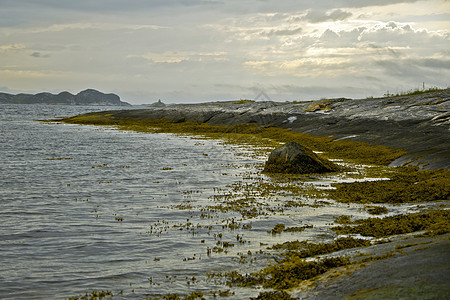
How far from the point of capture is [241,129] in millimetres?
64312

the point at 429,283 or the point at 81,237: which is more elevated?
the point at 429,283

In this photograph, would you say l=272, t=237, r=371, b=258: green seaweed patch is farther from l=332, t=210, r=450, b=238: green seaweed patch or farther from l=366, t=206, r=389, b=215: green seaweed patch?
l=366, t=206, r=389, b=215: green seaweed patch

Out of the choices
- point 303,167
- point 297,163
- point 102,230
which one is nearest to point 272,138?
point 297,163

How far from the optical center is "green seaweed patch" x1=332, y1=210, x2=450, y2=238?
433 inches

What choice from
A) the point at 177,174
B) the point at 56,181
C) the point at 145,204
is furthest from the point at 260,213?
the point at 56,181

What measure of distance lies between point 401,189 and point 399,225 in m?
6.40

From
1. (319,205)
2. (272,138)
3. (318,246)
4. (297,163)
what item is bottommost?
(318,246)

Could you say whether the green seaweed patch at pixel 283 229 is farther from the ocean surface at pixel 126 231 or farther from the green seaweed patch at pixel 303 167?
the green seaweed patch at pixel 303 167

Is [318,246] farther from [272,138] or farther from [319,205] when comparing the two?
[272,138]

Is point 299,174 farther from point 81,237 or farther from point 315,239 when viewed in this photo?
point 81,237

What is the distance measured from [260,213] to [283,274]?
590 centimetres

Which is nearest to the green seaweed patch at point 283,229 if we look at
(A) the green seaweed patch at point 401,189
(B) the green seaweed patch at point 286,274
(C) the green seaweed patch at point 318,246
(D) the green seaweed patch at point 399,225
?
(D) the green seaweed patch at point 399,225

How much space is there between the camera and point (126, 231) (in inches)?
493

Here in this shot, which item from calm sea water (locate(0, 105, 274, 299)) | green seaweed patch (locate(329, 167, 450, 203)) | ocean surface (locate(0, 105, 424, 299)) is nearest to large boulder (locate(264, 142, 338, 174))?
ocean surface (locate(0, 105, 424, 299))
